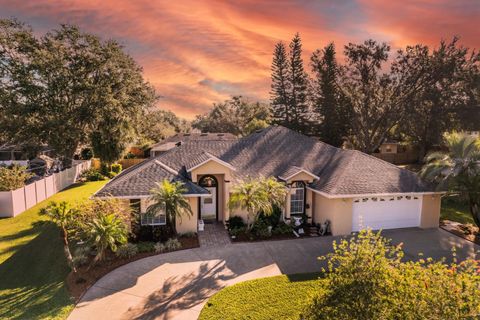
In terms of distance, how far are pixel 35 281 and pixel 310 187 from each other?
560 inches

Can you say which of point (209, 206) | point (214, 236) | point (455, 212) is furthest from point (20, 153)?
point (455, 212)

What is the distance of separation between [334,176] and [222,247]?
25.7 feet

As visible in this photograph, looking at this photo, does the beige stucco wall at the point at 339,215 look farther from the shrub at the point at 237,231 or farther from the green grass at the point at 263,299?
the green grass at the point at 263,299

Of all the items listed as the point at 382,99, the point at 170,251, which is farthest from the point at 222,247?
the point at 382,99

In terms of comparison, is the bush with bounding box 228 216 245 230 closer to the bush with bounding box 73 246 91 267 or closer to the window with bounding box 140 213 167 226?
the window with bounding box 140 213 167 226

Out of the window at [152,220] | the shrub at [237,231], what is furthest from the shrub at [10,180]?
the shrub at [237,231]

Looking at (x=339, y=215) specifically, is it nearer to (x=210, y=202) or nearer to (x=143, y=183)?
(x=210, y=202)

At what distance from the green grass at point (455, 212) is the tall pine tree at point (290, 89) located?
27.4 metres

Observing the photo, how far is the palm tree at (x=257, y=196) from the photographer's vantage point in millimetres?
15422

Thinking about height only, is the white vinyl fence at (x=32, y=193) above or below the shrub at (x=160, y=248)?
above

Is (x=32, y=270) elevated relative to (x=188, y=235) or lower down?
lower down

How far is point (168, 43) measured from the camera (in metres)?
17.0

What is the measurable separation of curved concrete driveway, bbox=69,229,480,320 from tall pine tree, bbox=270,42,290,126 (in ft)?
116

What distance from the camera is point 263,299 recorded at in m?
10.2
